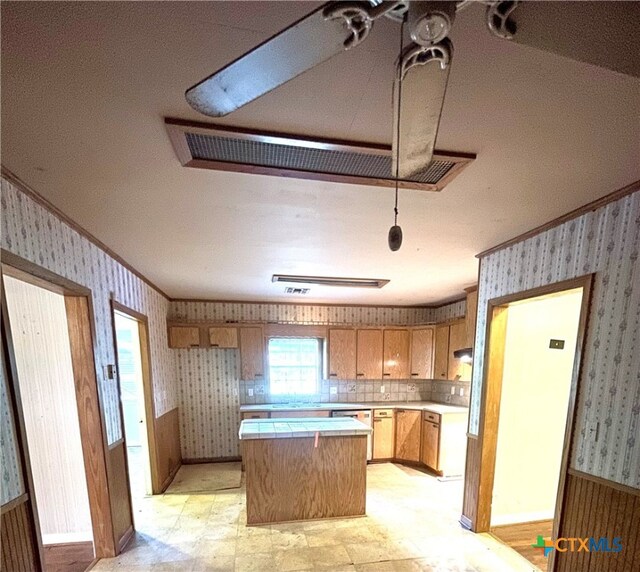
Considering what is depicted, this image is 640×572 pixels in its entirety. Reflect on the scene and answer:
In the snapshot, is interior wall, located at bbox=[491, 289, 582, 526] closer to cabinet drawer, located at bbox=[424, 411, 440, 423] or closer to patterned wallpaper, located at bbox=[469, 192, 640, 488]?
patterned wallpaper, located at bbox=[469, 192, 640, 488]

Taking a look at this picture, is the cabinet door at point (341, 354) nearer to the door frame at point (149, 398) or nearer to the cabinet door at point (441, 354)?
the cabinet door at point (441, 354)

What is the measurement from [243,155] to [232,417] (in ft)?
15.0

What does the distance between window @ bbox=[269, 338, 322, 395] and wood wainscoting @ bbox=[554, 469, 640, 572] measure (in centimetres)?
365

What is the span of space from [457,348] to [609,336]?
9.19 feet

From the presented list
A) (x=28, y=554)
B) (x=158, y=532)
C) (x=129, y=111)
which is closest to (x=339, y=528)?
(x=158, y=532)

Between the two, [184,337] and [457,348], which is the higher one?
[184,337]

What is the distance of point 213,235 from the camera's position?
224 centimetres

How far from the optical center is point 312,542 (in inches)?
103

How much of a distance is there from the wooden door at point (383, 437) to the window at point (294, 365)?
108 centimetres

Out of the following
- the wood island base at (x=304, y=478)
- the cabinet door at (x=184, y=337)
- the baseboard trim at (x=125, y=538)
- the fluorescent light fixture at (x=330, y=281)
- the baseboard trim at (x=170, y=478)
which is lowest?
the baseboard trim at (x=170, y=478)

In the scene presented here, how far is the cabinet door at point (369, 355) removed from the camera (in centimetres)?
511

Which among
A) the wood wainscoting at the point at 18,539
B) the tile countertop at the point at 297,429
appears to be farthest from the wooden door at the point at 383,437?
the wood wainscoting at the point at 18,539

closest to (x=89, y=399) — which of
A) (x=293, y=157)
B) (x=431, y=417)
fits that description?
(x=293, y=157)

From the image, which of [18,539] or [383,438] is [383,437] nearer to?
[383,438]
